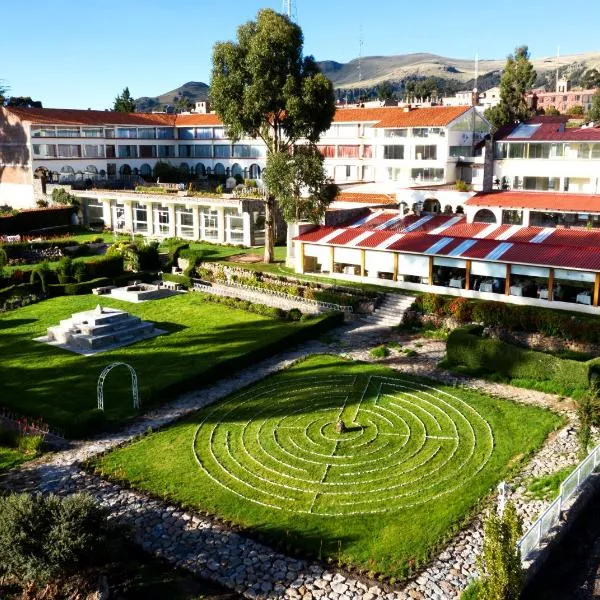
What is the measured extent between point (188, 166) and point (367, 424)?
2741 inches

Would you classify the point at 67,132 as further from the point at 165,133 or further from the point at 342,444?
the point at 342,444

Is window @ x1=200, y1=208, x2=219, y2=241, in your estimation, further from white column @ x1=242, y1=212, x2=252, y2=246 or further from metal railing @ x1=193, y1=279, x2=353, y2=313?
metal railing @ x1=193, y1=279, x2=353, y2=313

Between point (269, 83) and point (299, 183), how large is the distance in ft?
23.9

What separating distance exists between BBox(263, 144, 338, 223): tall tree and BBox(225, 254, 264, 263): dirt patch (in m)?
6.55

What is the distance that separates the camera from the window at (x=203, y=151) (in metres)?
88.4

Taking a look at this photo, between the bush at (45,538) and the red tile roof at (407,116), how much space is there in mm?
53800

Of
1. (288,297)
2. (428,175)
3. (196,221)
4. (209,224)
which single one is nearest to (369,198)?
(428,175)

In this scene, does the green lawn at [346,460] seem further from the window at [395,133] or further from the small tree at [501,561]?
the window at [395,133]

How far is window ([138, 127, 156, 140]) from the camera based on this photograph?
8838cm

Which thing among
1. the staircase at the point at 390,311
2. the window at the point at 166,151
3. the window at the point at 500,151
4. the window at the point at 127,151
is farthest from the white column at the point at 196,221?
the window at the point at 166,151

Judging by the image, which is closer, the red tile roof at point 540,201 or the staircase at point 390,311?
the staircase at point 390,311

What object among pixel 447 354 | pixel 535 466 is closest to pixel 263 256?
pixel 447 354

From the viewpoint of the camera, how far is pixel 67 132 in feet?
262

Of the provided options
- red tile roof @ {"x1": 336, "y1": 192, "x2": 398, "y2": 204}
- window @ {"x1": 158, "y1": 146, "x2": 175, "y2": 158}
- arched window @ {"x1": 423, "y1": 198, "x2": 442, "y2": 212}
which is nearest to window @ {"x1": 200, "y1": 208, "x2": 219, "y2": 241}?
red tile roof @ {"x1": 336, "y1": 192, "x2": 398, "y2": 204}
